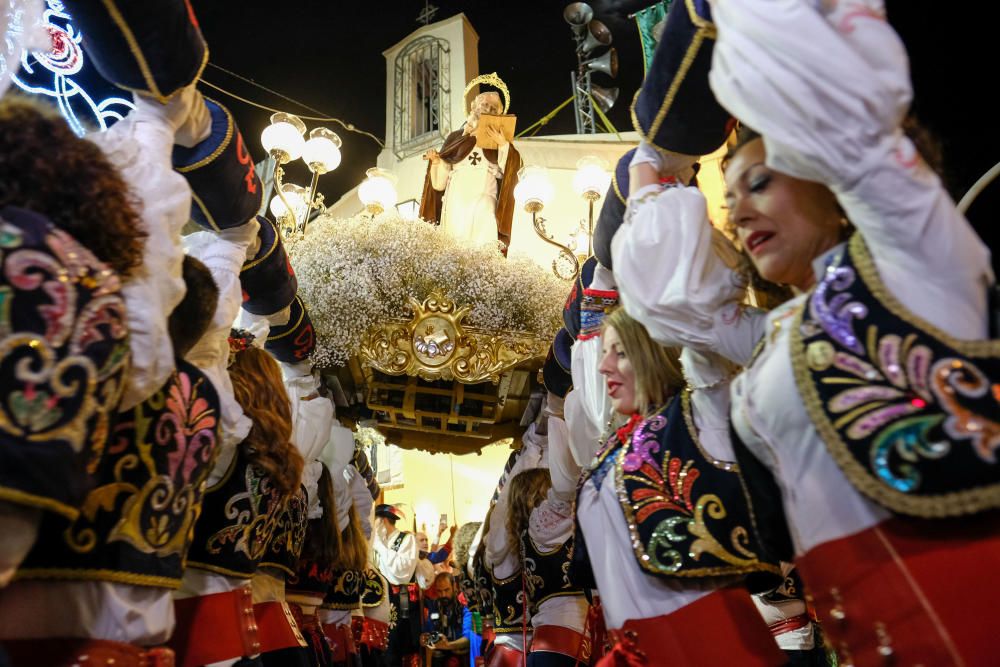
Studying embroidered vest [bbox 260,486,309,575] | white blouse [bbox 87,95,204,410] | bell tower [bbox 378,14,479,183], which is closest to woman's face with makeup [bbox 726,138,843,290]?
white blouse [bbox 87,95,204,410]

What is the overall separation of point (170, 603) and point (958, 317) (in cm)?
148

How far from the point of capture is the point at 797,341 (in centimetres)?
106

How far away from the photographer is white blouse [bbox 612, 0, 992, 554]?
0.96 meters

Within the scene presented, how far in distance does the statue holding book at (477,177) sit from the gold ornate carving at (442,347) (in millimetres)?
2202

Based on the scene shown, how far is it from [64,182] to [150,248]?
201 mm

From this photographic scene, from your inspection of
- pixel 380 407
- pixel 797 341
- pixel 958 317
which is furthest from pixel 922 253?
pixel 380 407

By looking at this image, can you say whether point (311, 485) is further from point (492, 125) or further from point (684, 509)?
point (492, 125)

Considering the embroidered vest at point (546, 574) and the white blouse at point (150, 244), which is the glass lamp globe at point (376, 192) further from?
the white blouse at point (150, 244)

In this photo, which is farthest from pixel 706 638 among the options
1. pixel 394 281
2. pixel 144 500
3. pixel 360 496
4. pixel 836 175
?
pixel 360 496

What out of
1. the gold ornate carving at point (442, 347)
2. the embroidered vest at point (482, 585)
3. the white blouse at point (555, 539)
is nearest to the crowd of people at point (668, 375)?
the gold ornate carving at point (442, 347)

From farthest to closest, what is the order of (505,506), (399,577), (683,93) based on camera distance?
(399,577) → (505,506) → (683,93)

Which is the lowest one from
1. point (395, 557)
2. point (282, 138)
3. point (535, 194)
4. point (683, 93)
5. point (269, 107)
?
point (395, 557)

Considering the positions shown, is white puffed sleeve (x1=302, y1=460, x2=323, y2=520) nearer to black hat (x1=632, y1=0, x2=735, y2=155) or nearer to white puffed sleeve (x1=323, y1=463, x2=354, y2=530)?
white puffed sleeve (x1=323, y1=463, x2=354, y2=530)

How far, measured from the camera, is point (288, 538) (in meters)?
2.94
